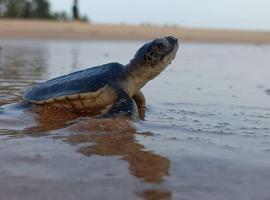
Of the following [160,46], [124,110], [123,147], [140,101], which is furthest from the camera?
[140,101]

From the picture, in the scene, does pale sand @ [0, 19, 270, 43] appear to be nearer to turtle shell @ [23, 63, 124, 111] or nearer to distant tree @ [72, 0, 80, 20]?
distant tree @ [72, 0, 80, 20]

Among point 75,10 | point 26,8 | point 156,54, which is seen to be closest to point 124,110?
point 156,54

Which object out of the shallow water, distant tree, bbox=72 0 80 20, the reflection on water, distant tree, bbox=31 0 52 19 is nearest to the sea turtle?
the shallow water

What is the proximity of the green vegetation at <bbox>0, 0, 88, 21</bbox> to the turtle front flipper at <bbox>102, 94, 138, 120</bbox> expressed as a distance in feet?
93.7

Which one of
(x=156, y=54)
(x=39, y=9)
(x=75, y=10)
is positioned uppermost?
(x=156, y=54)

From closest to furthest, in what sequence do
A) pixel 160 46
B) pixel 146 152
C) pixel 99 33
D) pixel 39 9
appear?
1. pixel 146 152
2. pixel 160 46
3. pixel 99 33
4. pixel 39 9

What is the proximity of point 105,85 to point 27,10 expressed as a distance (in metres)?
30.9

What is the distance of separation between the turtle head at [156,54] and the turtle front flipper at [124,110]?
1.79ft

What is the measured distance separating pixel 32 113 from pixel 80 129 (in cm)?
91

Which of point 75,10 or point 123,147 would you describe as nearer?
point 123,147

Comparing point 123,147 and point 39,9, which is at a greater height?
point 123,147

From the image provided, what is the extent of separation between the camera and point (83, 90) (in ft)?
13.2

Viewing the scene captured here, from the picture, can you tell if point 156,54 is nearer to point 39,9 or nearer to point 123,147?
point 123,147

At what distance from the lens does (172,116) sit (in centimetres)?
384
